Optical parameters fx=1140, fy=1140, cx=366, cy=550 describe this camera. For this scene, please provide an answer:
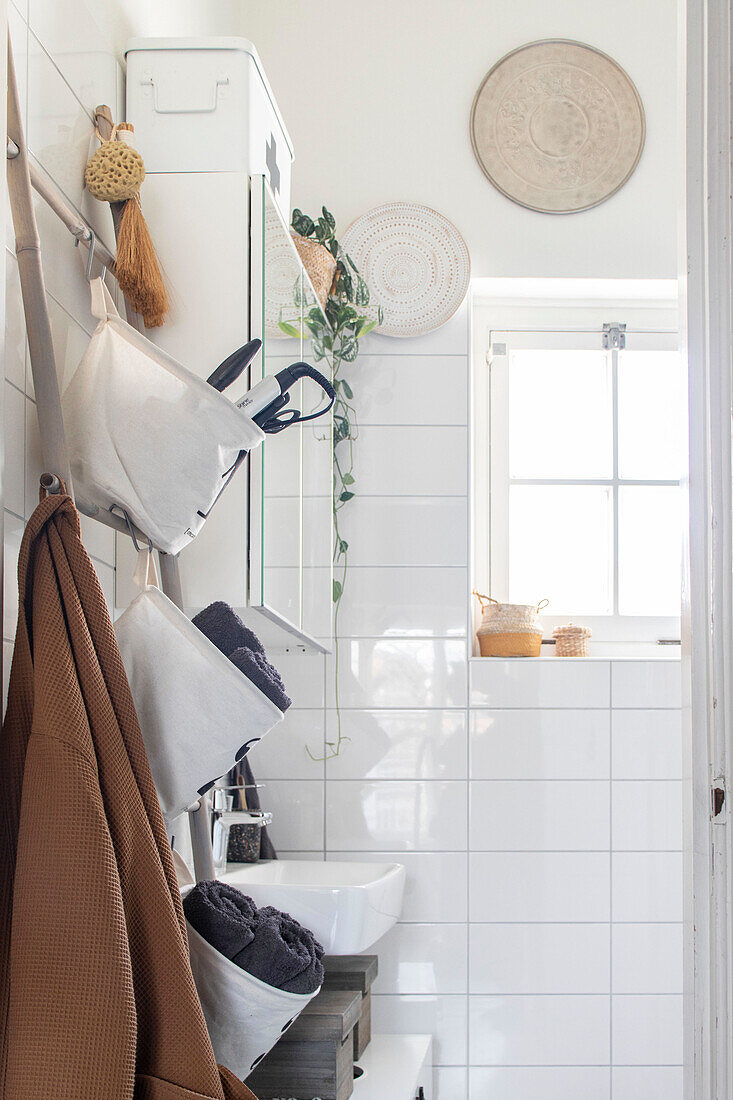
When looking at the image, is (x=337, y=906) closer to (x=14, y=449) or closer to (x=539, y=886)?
(x=539, y=886)

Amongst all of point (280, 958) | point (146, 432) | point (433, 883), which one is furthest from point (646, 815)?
point (146, 432)

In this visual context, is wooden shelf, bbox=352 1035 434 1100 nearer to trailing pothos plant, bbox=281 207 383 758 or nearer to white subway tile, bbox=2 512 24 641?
trailing pothos plant, bbox=281 207 383 758

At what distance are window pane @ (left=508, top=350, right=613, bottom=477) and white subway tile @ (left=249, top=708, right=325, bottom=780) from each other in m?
0.82

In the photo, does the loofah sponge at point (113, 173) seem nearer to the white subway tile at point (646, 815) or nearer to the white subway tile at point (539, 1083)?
the white subway tile at point (646, 815)

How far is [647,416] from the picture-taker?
2840 mm

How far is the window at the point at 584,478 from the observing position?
2805mm

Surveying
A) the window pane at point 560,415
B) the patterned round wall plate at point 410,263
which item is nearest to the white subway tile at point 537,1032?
the window pane at point 560,415

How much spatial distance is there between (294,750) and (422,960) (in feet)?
1.75

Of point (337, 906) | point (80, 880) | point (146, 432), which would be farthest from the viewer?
point (337, 906)

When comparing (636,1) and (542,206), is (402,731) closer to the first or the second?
(542,206)

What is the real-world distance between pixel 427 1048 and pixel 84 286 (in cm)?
174

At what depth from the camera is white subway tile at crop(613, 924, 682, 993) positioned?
2492 mm

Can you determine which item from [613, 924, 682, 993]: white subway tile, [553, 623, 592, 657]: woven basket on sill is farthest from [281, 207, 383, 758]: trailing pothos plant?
[613, 924, 682, 993]: white subway tile

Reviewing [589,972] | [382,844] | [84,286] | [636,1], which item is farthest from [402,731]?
[636,1]
